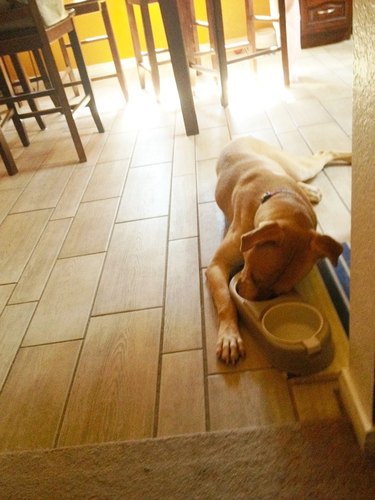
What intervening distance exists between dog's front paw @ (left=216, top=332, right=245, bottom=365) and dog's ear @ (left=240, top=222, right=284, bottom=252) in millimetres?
301

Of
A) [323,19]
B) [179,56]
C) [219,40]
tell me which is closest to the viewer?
[179,56]

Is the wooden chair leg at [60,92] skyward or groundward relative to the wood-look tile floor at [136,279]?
skyward

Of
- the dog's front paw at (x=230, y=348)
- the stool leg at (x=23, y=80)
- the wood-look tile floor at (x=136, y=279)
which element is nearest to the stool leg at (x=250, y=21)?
the wood-look tile floor at (x=136, y=279)

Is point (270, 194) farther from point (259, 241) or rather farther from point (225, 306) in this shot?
point (225, 306)

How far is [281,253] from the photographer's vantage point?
124 cm

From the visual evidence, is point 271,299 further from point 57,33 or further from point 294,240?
point 57,33

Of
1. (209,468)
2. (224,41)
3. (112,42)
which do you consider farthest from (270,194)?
(112,42)

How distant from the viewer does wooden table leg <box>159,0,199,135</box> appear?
2.59m

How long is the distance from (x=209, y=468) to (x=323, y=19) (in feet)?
14.2

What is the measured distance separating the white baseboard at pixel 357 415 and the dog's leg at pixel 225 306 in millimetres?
315

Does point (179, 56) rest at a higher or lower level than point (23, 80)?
higher

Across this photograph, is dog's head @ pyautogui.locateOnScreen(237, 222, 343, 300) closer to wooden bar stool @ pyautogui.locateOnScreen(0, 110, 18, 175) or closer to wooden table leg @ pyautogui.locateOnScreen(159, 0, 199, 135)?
wooden table leg @ pyautogui.locateOnScreen(159, 0, 199, 135)

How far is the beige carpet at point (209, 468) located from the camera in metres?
0.97

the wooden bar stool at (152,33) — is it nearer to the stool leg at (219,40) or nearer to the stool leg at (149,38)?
the stool leg at (149,38)
